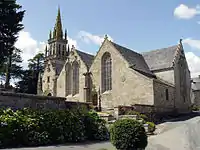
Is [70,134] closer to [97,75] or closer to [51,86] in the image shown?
[97,75]

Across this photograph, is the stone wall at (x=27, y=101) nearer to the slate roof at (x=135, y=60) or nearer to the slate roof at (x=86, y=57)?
the slate roof at (x=135, y=60)

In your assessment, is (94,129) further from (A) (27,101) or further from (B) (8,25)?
(B) (8,25)

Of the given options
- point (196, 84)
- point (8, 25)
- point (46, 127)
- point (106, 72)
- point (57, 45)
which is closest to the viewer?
point (46, 127)

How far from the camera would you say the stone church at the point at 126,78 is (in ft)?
101

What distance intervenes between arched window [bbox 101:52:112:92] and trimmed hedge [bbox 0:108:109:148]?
1966cm

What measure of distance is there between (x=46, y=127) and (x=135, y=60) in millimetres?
25142

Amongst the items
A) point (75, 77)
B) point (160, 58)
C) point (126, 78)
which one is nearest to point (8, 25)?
point (126, 78)

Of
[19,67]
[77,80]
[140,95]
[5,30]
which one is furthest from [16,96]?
[19,67]

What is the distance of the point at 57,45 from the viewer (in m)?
60.5

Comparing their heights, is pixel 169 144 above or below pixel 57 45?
below

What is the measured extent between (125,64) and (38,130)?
21874 mm

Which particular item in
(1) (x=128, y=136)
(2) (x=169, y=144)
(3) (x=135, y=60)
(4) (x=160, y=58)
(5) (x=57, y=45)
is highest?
(5) (x=57, y=45)

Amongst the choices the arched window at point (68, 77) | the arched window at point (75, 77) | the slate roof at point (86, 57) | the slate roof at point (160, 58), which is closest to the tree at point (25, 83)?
the arched window at point (68, 77)

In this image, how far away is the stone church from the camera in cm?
3064
